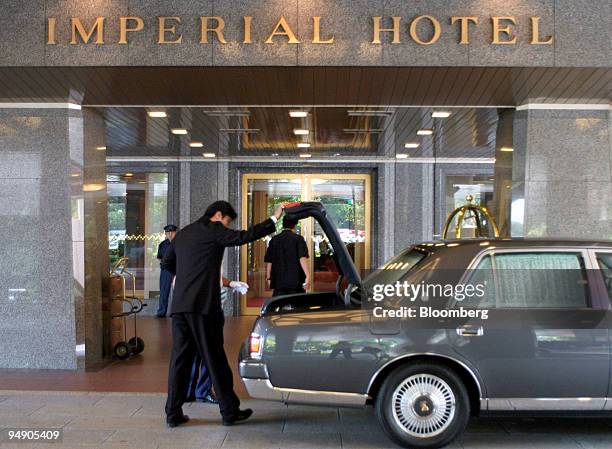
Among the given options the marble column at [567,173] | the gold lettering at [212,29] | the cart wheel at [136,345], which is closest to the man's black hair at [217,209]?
the gold lettering at [212,29]

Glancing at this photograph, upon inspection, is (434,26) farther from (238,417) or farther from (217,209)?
(238,417)

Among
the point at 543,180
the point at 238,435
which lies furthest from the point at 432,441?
the point at 543,180

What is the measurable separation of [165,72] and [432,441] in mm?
4501

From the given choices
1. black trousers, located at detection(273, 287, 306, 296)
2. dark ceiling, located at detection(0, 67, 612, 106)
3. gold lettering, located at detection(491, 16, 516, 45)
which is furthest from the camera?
black trousers, located at detection(273, 287, 306, 296)

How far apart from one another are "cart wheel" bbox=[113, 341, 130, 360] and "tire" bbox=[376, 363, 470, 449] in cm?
478

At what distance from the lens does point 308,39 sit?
709cm

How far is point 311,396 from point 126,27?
425cm

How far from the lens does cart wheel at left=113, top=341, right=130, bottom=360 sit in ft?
29.9

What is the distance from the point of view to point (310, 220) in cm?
1437

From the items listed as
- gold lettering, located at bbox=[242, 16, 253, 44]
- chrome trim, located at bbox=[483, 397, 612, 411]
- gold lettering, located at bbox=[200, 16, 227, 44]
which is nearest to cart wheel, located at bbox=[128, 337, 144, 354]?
gold lettering, located at bbox=[200, 16, 227, 44]

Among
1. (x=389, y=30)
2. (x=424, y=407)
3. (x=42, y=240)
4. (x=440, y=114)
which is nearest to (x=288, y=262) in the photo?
(x=440, y=114)

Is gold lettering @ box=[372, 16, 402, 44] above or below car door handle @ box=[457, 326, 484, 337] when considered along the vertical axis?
above

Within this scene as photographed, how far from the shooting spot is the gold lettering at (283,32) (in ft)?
23.2

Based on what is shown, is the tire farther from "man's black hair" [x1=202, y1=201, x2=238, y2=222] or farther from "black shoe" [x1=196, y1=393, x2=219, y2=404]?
"black shoe" [x1=196, y1=393, x2=219, y2=404]
